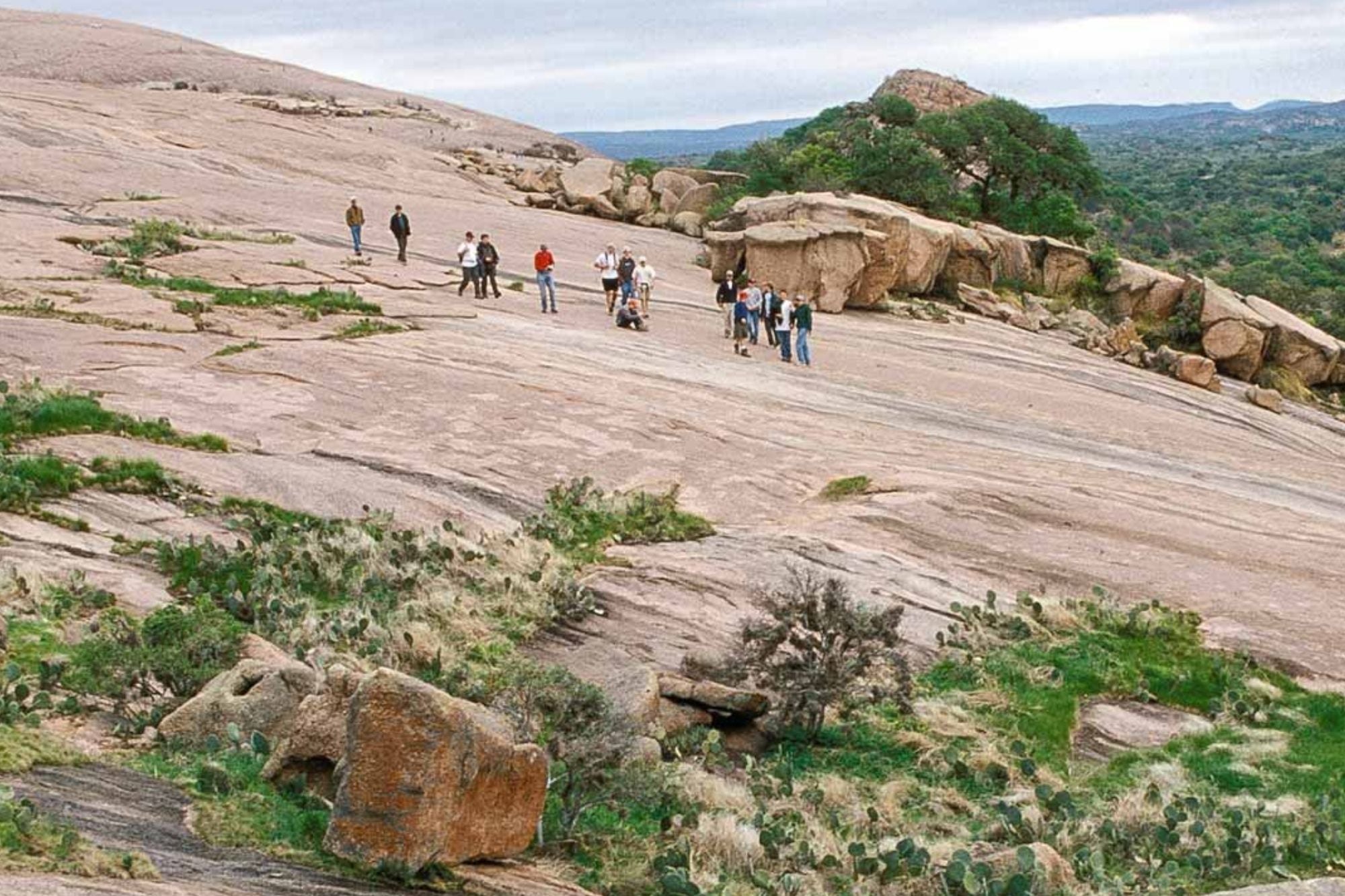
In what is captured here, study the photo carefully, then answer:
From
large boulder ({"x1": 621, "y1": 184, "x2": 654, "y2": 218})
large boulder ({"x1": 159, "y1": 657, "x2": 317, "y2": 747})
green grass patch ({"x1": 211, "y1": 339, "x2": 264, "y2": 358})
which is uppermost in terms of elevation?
large boulder ({"x1": 621, "y1": 184, "x2": 654, "y2": 218})

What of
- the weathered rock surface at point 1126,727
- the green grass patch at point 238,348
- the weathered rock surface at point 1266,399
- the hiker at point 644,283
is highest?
the hiker at point 644,283

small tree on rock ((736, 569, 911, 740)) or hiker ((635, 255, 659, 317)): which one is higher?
hiker ((635, 255, 659, 317))

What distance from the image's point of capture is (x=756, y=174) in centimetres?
4312

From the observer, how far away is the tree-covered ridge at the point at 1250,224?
5588 centimetres

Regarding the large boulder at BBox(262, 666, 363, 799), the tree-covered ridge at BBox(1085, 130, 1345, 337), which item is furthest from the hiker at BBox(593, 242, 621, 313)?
the tree-covered ridge at BBox(1085, 130, 1345, 337)

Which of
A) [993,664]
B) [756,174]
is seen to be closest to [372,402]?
[993,664]

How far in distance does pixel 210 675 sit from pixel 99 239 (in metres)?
18.1

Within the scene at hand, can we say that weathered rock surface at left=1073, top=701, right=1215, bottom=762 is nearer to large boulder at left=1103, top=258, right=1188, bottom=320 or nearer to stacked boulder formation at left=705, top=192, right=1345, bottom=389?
stacked boulder formation at left=705, top=192, right=1345, bottom=389

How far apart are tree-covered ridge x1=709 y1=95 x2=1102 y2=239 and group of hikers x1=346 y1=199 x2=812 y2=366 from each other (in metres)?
15.3

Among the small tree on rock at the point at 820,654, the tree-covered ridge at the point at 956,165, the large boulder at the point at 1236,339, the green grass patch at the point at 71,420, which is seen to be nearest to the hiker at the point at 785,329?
the green grass patch at the point at 71,420

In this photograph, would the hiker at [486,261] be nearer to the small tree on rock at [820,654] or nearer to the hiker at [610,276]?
the hiker at [610,276]

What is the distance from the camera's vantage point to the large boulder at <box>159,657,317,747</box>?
29.2 ft

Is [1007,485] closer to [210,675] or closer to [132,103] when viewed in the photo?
[210,675]

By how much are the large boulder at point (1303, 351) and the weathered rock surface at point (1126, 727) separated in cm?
2656
